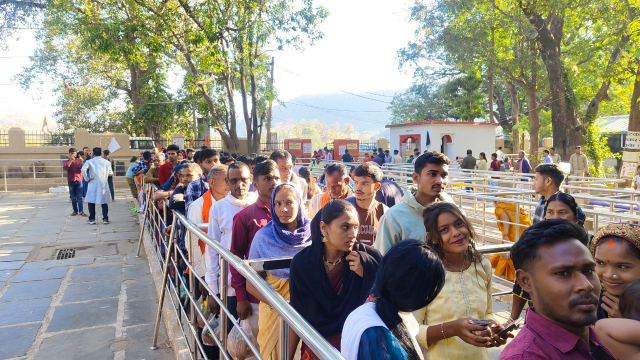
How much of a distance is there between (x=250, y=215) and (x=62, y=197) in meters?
14.6

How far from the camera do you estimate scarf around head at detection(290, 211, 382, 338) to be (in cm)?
207

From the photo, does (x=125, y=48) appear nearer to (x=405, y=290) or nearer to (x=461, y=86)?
(x=405, y=290)

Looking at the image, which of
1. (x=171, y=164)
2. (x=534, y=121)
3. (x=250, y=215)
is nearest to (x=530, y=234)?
(x=250, y=215)

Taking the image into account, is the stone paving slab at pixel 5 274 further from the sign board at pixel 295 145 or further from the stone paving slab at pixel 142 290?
the sign board at pixel 295 145

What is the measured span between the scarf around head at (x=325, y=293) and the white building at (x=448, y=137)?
21487mm

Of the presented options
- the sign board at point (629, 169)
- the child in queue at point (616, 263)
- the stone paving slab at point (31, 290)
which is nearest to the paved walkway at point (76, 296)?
the stone paving slab at point (31, 290)

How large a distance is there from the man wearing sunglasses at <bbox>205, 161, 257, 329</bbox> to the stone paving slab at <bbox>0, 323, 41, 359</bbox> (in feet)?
6.89

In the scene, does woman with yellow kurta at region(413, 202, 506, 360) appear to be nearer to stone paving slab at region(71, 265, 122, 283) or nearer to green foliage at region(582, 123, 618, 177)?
stone paving slab at region(71, 265, 122, 283)

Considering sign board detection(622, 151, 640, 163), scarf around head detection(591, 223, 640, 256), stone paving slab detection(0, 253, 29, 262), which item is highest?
sign board detection(622, 151, 640, 163)

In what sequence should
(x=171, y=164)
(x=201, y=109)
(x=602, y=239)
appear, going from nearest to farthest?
1. (x=602, y=239)
2. (x=171, y=164)
3. (x=201, y=109)

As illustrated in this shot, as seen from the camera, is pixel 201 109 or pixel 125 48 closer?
pixel 125 48

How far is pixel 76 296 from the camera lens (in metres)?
5.42

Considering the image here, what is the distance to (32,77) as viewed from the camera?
92.4ft

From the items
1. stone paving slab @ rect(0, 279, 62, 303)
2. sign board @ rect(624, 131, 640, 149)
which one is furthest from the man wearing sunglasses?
sign board @ rect(624, 131, 640, 149)
